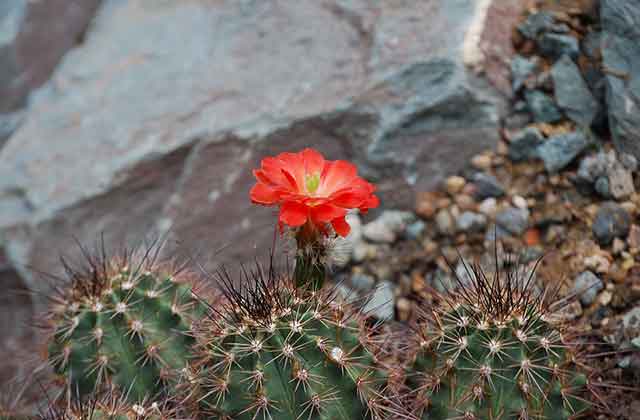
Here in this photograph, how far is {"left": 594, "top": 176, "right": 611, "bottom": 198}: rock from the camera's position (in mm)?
2695

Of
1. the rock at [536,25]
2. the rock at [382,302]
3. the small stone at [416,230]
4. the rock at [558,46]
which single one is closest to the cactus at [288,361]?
the rock at [382,302]

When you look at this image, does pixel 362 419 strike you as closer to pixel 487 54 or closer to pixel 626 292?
pixel 626 292

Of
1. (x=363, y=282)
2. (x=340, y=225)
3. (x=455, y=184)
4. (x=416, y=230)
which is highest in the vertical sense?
(x=340, y=225)

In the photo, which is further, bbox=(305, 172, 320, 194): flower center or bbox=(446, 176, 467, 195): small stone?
bbox=(446, 176, 467, 195): small stone

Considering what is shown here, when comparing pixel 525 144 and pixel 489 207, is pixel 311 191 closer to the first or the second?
pixel 489 207

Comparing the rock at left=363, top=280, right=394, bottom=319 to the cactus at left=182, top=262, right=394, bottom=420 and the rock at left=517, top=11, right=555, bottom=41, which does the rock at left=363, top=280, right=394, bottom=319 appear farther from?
the rock at left=517, top=11, right=555, bottom=41

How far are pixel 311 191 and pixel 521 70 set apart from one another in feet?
5.27

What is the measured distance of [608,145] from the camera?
2.82 metres

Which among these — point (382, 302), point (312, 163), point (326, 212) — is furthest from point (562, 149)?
point (326, 212)

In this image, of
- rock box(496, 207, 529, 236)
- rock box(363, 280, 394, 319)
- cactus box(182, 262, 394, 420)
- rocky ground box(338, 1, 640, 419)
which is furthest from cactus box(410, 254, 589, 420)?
rock box(496, 207, 529, 236)

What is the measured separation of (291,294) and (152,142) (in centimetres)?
190

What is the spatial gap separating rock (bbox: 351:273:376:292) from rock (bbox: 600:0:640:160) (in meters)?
1.09

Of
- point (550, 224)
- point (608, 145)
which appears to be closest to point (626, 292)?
point (550, 224)

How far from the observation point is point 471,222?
2945 mm
